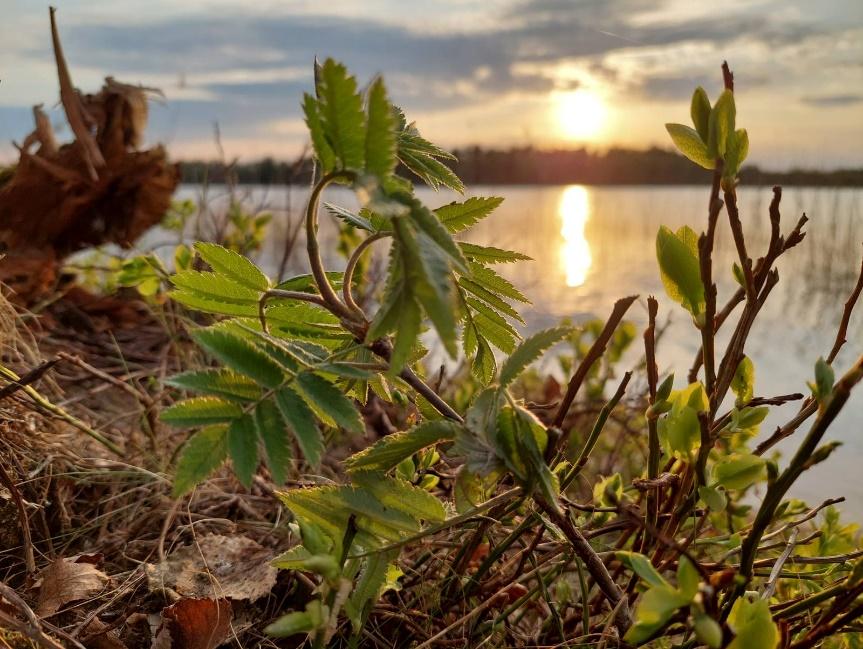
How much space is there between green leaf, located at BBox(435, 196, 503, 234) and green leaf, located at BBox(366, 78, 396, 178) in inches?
10.2

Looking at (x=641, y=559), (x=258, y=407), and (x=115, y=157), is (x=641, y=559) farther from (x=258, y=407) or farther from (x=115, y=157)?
(x=115, y=157)

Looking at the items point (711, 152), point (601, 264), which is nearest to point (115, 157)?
point (711, 152)

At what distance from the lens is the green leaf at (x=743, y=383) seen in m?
0.89

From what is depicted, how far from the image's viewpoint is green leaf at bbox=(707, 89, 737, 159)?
2.48ft

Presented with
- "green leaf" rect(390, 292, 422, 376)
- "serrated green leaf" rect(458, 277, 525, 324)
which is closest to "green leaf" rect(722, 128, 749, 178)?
"serrated green leaf" rect(458, 277, 525, 324)

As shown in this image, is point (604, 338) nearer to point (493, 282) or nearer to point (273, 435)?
point (493, 282)

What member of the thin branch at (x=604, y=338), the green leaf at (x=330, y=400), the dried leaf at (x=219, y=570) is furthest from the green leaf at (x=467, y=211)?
the dried leaf at (x=219, y=570)

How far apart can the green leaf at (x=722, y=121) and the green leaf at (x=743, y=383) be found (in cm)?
26

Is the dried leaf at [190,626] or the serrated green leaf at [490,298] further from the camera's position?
the dried leaf at [190,626]

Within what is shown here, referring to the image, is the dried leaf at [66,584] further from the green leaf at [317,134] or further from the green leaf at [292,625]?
the green leaf at [317,134]

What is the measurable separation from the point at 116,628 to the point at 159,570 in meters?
0.11

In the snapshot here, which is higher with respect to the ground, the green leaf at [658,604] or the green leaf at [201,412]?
the green leaf at [201,412]

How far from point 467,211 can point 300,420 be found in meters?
0.35

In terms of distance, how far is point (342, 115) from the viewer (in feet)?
2.04
